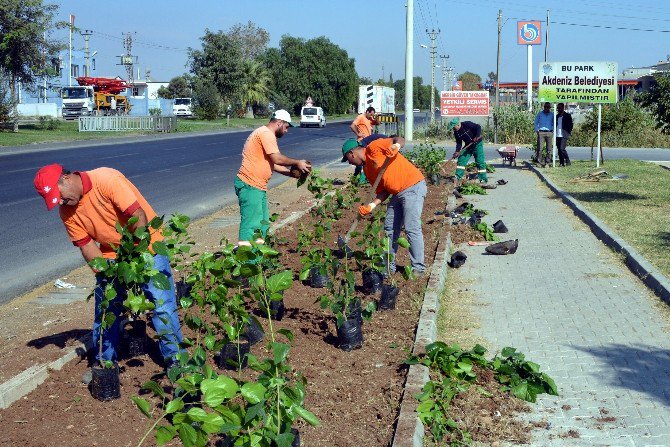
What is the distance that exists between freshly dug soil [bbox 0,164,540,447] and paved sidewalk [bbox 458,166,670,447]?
1.92 feet

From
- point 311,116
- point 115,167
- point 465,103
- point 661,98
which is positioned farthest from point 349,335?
point 311,116

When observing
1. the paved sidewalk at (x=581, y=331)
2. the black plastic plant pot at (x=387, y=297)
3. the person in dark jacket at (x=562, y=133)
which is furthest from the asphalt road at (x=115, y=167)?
the person in dark jacket at (x=562, y=133)

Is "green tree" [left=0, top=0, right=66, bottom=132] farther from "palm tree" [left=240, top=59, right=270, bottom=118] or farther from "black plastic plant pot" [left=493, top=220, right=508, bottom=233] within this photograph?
"black plastic plant pot" [left=493, top=220, right=508, bottom=233]

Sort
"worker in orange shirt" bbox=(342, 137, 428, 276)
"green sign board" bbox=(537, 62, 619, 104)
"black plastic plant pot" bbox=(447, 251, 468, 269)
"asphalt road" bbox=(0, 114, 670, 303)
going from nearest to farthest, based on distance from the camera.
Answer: "worker in orange shirt" bbox=(342, 137, 428, 276), "black plastic plant pot" bbox=(447, 251, 468, 269), "asphalt road" bbox=(0, 114, 670, 303), "green sign board" bbox=(537, 62, 619, 104)

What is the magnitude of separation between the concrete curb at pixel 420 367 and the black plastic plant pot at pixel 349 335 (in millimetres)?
449

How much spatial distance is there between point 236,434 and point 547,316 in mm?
4989

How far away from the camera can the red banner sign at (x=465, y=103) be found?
3544cm

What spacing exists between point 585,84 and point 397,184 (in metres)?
16.9

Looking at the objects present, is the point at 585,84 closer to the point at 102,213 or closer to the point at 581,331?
the point at 581,331

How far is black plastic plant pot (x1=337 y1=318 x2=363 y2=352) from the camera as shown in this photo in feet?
21.2

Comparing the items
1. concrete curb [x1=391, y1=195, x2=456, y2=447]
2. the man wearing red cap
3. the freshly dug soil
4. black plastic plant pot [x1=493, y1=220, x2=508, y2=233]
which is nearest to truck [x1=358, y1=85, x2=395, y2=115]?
black plastic plant pot [x1=493, y1=220, x2=508, y2=233]

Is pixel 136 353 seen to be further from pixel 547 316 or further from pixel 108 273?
pixel 547 316

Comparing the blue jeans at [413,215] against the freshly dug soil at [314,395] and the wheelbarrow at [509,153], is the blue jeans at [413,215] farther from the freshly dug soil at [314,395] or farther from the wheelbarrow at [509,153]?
the wheelbarrow at [509,153]

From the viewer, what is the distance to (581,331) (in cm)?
719
